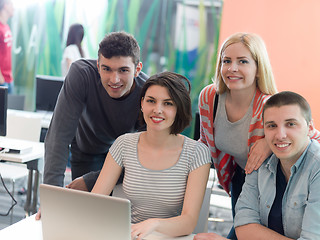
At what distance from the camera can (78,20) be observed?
5.67 metres

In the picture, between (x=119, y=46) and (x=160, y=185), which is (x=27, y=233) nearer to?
(x=160, y=185)

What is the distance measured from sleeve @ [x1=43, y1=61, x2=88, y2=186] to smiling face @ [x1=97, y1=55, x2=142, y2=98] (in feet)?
0.47

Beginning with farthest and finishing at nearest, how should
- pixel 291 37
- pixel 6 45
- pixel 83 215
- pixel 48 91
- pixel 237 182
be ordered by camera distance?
pixel 6 45 < pixel 291 37 < pixel 48 91 < pixel 237 182 < pixel 83 215

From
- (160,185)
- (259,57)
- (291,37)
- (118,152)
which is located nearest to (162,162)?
(160,185)

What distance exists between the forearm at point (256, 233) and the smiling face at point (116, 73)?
2.86 ft

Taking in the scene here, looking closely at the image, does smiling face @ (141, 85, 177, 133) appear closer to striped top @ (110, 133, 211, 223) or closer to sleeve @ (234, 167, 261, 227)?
striped top @ (110, 133, 211, 223)

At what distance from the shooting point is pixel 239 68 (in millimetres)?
1895

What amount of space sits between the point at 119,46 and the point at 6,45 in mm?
4385

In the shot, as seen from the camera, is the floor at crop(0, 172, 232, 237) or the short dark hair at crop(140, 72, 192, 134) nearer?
the short dark hair at crop(140, 72, 192, 134)

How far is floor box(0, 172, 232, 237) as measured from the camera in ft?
10.3

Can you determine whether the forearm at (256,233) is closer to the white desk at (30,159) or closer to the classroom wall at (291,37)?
the white desk at (30,159)

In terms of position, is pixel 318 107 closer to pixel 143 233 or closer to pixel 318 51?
pixel 318 51

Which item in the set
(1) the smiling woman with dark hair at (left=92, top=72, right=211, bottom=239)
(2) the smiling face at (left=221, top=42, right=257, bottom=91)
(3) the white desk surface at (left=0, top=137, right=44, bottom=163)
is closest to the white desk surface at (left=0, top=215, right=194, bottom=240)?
(1) the smiling woman with dark hair at (left=92, top=72, right=211, bottom=239)

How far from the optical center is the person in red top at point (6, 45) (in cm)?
584
